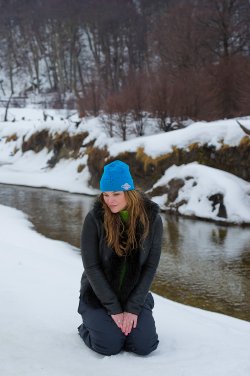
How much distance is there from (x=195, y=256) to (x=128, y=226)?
21.3 feet

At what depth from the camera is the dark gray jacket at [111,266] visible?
10.4 feet

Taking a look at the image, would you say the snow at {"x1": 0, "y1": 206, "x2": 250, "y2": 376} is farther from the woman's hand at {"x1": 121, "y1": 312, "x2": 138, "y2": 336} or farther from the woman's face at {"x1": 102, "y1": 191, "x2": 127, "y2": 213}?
the woman's face at {"x1": 102, "y1": 191, "x2": 127, "y2": 213}

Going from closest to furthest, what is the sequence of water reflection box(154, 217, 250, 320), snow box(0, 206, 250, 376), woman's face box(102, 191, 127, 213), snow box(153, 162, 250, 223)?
snow box(0, 206, 250, 376)
woman's face box(102, 191, 127, 213)
water reflection box(154, 217, 250, 320)
snow box(153, 162, 250, 223)

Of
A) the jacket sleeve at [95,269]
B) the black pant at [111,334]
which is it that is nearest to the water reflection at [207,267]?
the black pant at [111,334]

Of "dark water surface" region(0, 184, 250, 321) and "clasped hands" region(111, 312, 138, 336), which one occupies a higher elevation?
"clasped hands" region(111, 312, 138, 336)

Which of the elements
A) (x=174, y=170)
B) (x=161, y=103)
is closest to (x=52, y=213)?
(x=174, y=170)

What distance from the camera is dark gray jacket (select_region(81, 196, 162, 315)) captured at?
3.16 m

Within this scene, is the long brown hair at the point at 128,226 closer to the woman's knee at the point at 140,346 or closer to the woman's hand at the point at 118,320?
the woman's hand at the point at 118,320

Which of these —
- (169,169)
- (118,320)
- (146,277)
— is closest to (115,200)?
(146,277)

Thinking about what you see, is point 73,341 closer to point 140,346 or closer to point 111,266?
point 140,346

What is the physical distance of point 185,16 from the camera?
26828mm

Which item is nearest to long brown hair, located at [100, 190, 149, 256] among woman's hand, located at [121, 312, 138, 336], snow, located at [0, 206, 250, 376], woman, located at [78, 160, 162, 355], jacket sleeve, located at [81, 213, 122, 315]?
woman, located at [78, 160, 162, 355]

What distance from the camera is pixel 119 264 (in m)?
3.24

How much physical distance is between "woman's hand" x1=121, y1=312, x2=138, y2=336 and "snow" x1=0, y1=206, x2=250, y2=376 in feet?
0.55
